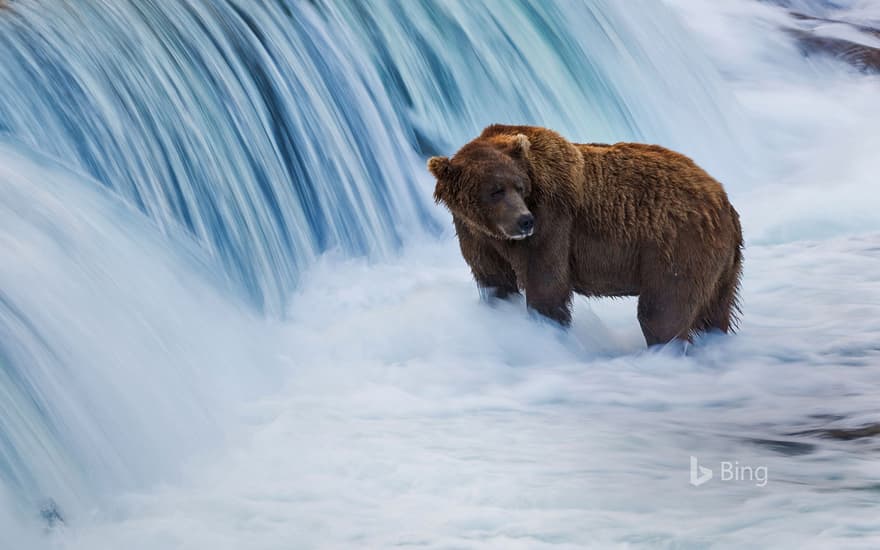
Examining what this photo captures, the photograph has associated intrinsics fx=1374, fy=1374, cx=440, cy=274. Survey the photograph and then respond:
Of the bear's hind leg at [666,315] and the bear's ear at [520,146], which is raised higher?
the bear's ear at [520,146]

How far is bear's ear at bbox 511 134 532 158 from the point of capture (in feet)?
18.0

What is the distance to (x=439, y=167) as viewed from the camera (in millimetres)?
5512

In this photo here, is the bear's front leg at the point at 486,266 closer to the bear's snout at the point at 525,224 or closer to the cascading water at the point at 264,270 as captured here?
the cascading water at the point at 264,270

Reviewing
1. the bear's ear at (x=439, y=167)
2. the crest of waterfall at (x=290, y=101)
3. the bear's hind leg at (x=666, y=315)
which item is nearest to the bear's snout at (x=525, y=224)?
the bear's ear at (x=439, y=167)

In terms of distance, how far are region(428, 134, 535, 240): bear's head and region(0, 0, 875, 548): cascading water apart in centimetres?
52

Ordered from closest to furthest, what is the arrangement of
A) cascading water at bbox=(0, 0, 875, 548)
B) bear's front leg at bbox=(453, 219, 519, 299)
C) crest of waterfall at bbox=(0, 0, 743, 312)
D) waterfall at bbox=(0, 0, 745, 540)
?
cascading water at bbox=(0, 0, 875, 548), waterfall at bbox=(0, 0, 745, 540), bear's front leg at bbox=(453, 219, 519, 299), crest of waterfall at bbox=(0, 0, 743, 312)

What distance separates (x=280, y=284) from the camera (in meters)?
6.26

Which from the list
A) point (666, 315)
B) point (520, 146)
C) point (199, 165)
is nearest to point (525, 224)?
point (520, 146)

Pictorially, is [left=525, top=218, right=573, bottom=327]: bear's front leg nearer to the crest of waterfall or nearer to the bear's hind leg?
the bear's hind leg

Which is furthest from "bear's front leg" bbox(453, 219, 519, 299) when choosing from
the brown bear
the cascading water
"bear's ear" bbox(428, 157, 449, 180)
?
"bear's ear" bbox(428, 157, 449, 180)

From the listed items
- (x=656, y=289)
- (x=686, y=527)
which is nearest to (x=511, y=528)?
(x=686, y=527)

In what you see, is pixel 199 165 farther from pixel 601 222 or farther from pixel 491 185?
pixel 601 222

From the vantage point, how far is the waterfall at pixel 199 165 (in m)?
4.34

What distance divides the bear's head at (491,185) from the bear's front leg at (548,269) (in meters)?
0.13
